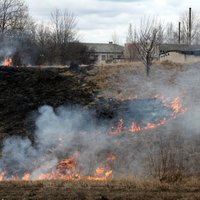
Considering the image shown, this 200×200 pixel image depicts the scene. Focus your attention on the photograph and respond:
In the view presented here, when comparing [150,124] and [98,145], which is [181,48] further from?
[98,145]

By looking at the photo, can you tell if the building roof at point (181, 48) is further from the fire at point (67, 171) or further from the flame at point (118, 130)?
the fire at point (67, 171)

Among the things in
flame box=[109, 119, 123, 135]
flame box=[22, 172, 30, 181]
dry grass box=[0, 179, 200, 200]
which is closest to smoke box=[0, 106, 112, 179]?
flame box=[22, 172, 30, 181]

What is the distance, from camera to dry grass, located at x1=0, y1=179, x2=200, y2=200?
8.53 m

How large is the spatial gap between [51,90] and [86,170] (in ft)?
32.5

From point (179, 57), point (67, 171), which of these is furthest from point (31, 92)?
point (179, 57)

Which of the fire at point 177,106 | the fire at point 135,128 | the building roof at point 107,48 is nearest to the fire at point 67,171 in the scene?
the fire at point 135,128

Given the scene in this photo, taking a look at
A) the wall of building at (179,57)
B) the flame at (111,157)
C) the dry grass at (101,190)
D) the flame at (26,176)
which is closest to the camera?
the dry grass at (101,190)

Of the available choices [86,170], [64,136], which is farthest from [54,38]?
[86,170]

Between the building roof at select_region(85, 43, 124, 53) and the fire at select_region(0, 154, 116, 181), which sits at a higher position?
the building roof at select_region(85, 43, 124, 53)

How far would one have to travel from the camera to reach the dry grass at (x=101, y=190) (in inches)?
336

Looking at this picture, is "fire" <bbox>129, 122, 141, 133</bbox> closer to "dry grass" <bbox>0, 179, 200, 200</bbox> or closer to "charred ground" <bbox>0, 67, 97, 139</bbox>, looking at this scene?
"charred ground" <bbox>0, 67, 97, 139</bbox>

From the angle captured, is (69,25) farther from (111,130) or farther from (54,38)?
(111,130)

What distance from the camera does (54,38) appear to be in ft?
159

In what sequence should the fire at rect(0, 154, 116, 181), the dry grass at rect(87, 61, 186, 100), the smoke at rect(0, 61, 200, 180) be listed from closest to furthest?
the smoke at rect(0, 61, 200, 180) < the fire at rect(0, 154, 116, 181) < the dry grass at rect(87, 61, 186, 100)
